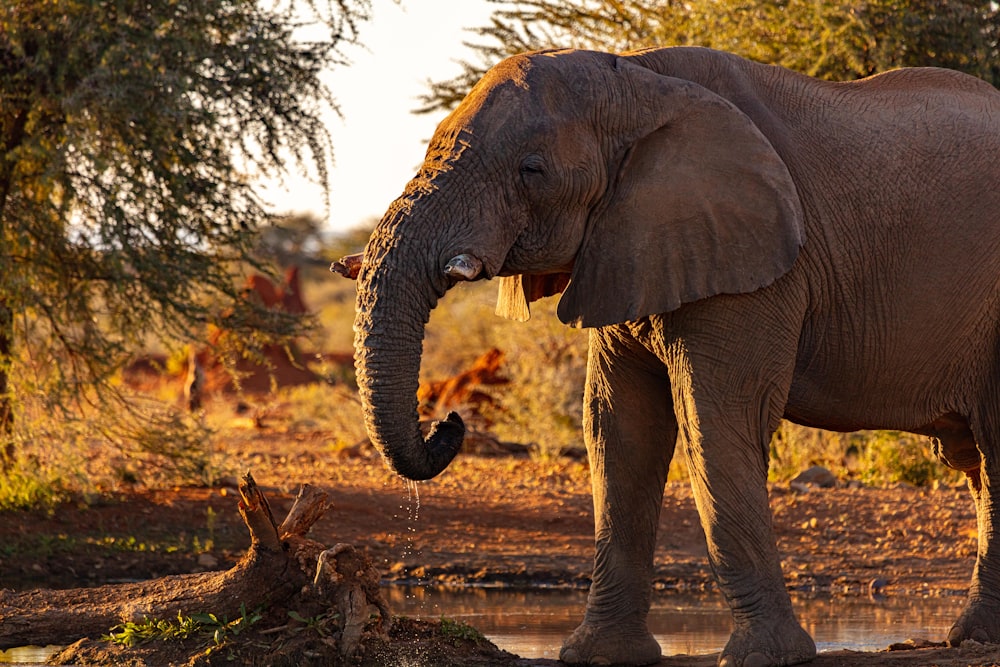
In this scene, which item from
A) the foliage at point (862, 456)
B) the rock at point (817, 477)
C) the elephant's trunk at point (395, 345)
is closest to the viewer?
the elephant's trunk at point (395, 345)

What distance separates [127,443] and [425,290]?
22.0 ft

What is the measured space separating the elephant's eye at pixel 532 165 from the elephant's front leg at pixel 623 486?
106cm

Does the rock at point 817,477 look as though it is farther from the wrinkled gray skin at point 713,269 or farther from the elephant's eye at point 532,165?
the elephant's eye at point 532,165

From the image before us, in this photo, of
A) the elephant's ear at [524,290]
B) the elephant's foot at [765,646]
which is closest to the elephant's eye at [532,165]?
the elephant's ear at [524,290]

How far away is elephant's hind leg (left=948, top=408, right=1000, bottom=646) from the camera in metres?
6.95

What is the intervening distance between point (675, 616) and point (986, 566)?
2223 mm

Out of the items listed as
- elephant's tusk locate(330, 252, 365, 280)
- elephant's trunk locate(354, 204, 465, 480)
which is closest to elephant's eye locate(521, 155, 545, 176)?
elephant's trunk locate(354, 204, 465, 480)

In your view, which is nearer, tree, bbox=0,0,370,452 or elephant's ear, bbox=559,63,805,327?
elephant's ear, bbox=559,63,805,327

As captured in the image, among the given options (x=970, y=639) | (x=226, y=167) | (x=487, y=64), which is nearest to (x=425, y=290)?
(x=970, y=639)

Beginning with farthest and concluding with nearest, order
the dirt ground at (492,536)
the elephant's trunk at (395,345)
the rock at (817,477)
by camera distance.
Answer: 1. the rock at (817,477)
2. the dirt ground at (492,536)
3. the elephant's trunk at (395,345)

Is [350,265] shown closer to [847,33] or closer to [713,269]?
[713,269]

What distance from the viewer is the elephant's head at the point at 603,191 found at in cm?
597

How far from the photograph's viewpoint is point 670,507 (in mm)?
11742

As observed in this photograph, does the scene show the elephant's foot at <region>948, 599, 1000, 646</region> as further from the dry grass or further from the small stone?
the dry grass
